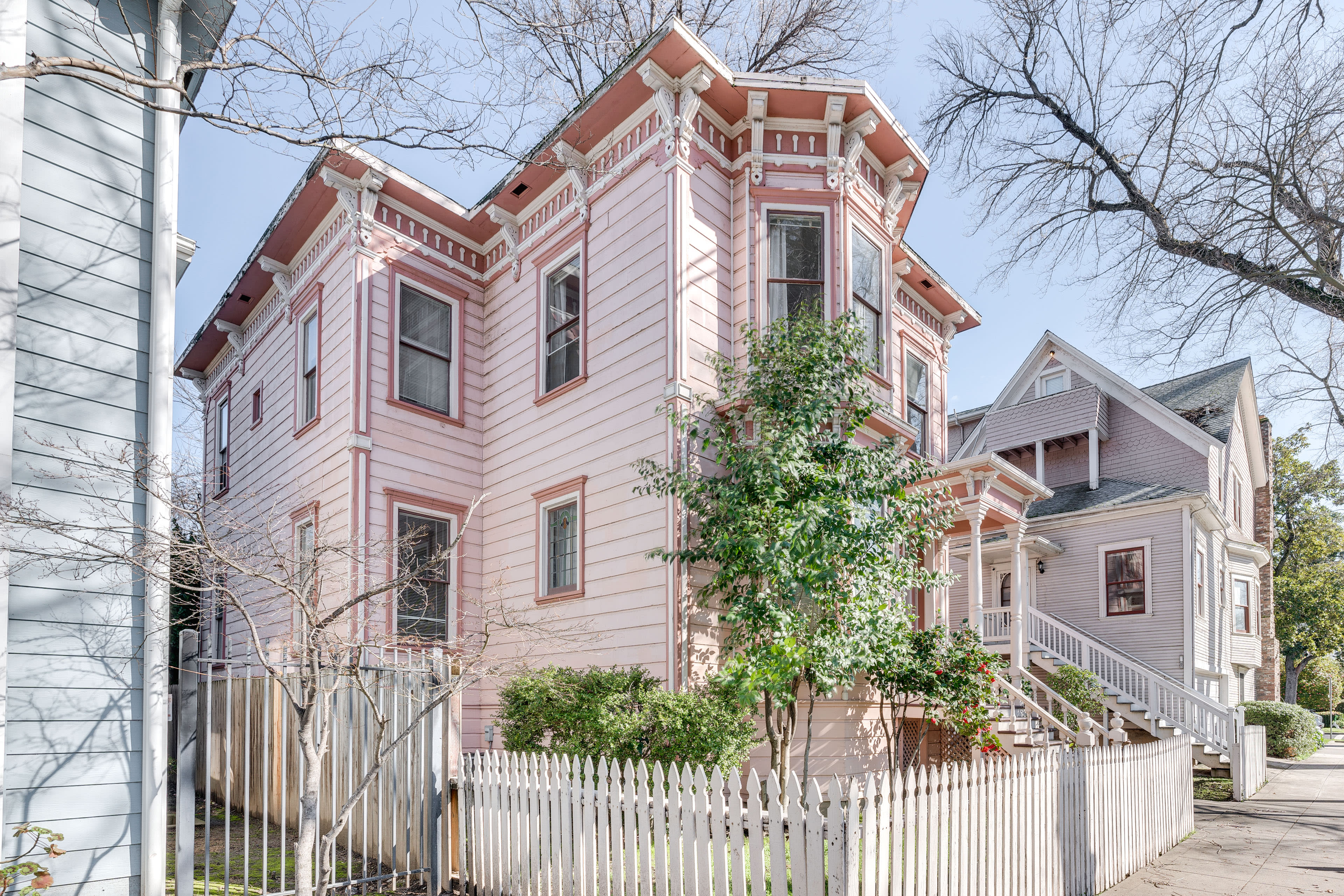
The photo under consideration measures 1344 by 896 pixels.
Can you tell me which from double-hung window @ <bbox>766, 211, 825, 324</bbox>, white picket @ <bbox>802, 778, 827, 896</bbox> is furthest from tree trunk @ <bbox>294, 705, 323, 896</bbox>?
double-hung window @ <bbox>766, 211, 825, 324</bbox>

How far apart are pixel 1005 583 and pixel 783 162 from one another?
16508 mm

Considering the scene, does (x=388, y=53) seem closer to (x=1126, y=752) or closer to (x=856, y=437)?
(x=856, y=437)

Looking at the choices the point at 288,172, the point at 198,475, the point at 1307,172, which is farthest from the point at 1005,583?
the point at 198,475

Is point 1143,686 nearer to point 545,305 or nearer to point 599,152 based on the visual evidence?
point 545,305

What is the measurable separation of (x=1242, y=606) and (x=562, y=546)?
78.0 ft

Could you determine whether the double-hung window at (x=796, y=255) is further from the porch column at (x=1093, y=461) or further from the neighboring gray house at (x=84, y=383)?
the porch column at (x=1093, y=461)

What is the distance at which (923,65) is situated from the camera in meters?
13.7

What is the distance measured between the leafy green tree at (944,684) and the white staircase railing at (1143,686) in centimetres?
645

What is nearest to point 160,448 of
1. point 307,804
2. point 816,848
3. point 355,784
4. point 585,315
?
point 307,804

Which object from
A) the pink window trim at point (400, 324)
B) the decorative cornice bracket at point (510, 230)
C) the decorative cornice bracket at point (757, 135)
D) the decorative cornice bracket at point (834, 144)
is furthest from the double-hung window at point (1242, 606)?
the pink window trim at point (400, 324)

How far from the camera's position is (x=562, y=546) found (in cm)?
1223

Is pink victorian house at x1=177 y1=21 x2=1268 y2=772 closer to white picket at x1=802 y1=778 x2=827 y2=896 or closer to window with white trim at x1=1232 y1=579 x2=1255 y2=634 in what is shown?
white picket at x1=802 y1=778 x2=827 y2=896

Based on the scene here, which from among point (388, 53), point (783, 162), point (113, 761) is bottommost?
point (113, 761)

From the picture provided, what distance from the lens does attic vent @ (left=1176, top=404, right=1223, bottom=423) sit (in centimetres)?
2538
